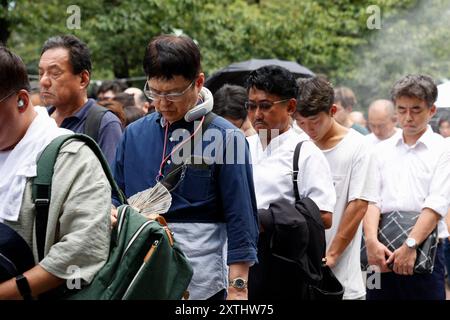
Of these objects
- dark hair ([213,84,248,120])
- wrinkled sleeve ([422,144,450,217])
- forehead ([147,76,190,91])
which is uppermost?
forehead ([147,76,190,91])

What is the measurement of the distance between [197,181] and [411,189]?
7.12ft

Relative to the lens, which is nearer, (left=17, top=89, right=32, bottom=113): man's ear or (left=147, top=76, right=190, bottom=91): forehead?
(left=17, top=89, right=32, bottom=113): man's ear

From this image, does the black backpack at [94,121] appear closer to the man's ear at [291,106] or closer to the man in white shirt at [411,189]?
the man's ear at [291,106]

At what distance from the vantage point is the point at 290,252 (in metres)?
4.39

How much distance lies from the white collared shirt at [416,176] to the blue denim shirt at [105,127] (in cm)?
175

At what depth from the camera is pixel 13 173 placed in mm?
2961

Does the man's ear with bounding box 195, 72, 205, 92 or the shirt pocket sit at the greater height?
the man's ear with bounding box 195, 72, 205, 92

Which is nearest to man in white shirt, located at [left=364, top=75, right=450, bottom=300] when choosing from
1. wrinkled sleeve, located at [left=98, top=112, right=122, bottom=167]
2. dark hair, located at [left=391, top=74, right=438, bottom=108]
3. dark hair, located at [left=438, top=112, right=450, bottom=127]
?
dark hair, located at [left=391, top=74, right=438, bottom=108]

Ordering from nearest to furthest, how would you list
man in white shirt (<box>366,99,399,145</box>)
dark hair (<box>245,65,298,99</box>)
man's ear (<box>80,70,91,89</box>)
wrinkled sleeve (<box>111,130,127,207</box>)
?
1. wrinkled sleeve (<box>111,130,127,207</box>)
2. dark hair (<box>245,65,298,99</box>)
3. man's ear (<box>80,70,91,89</box>)
4. man in white shirt (<box>366,99,399,145</box>)

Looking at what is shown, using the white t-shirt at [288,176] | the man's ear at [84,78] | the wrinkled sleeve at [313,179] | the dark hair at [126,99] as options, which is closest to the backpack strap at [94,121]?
the man's ear at [84,78]

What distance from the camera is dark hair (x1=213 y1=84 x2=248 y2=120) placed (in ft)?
20.4

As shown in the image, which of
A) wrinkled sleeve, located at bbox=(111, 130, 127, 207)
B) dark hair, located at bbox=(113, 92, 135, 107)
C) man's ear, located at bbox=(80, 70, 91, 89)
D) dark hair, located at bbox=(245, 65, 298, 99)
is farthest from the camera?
dark hair, located at bbox=(113, 92, 135, 107)

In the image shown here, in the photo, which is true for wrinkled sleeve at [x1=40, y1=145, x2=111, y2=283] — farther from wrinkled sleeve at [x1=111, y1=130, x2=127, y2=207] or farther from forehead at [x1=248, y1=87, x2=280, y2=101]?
forehead at [x1=248, y1=87, x2=280, y2=101]

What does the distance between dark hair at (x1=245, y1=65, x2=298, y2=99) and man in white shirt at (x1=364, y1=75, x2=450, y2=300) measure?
109 cm
